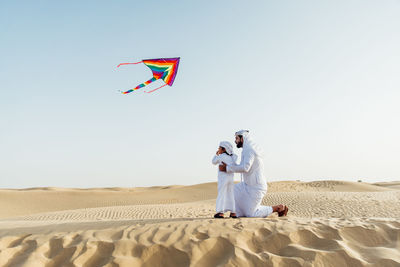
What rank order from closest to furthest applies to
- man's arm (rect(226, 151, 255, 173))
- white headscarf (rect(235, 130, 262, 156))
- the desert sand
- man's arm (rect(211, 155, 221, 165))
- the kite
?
the desert sand → man's arm (rect(226, 151, 255, 173)) → white headscarf (rect(235, 130, 262, 156)) → man's arm (rect(211, 155, 221, 165)) → the kite

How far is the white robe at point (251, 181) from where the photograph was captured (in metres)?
6.44

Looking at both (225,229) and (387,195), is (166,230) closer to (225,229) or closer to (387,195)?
(225,229)

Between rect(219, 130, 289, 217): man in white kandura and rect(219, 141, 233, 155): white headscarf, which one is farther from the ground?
rect(219, 141, 233, 155): white headscarf

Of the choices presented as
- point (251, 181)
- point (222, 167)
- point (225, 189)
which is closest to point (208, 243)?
point (225, 189)

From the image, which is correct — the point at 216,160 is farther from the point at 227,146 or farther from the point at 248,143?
the point at 248,143

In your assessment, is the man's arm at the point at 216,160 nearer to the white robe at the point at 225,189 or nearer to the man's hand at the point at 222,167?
the white robe at the point at 225,189

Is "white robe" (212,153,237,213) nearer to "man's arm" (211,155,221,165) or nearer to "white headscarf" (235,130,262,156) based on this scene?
"man's arm" (211,155,221,165)

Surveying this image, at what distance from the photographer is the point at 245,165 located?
6.40 metres

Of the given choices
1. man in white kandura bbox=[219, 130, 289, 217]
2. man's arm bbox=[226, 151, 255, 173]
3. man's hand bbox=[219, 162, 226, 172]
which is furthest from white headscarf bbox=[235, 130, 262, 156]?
man's hand bbox=[219, 162, 226, 172]

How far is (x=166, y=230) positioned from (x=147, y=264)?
80 centimetres

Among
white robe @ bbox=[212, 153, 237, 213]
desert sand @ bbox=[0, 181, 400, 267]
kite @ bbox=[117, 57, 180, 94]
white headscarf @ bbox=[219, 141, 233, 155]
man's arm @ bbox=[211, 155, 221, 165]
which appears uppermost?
kite @ bbox=[117, 57, 180, 94]

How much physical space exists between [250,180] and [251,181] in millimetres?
29

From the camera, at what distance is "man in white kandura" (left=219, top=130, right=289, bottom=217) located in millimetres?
6445

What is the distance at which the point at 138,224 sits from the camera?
568 cm
